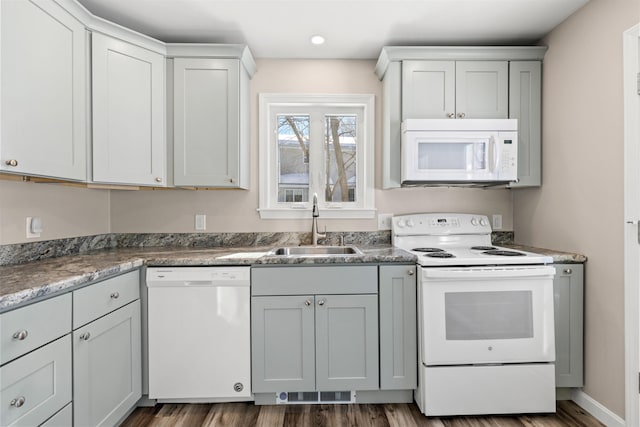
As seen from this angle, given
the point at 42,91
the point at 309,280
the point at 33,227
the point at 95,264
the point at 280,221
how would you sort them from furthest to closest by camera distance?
1. the point at 280,221
2. the point at 309,280
3. the point at 33,227
4. the point at 95,264
5. the point at 42,91

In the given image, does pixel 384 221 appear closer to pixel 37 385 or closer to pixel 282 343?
pixel 282 343

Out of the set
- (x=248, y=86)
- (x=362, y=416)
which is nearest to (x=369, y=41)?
(x=248, y=86)

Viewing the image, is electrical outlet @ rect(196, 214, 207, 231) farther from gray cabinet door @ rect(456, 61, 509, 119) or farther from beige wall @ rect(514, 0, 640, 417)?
beige wall @ rect(514, 0, 640, 417)

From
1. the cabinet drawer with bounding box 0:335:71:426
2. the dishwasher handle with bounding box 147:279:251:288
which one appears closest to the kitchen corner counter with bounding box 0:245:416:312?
the dishwasher handle with bounding box 147:279:251:288

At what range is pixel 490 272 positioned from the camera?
1920 millimetres

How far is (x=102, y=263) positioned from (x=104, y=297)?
0.73 ft

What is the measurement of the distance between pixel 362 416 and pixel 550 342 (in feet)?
3.86

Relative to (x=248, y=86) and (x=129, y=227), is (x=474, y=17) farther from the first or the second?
(x=129, y=227)

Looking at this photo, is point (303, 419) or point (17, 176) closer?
point (17, 176)

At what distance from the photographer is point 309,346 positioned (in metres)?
2.00

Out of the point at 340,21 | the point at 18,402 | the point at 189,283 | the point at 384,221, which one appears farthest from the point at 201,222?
the point at 340,21

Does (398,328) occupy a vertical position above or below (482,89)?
below

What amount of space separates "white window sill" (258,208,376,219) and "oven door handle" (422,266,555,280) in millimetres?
860

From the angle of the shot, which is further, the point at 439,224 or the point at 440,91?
the point at 439,224
